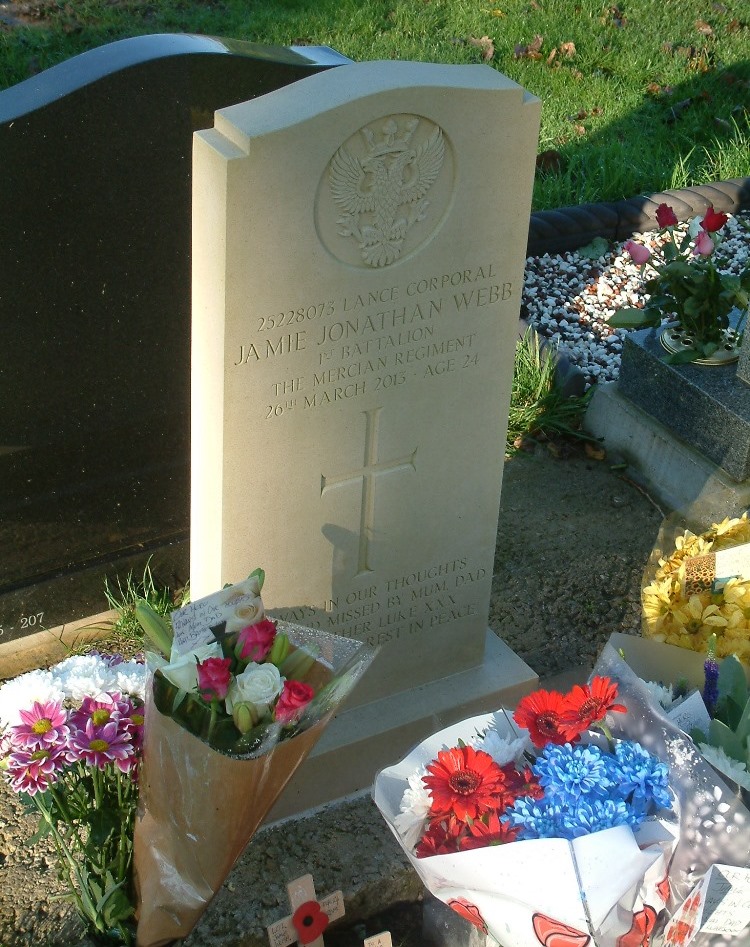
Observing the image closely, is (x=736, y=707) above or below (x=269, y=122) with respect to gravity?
below

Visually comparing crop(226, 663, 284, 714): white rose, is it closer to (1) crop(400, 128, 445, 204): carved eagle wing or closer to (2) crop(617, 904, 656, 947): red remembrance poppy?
(2) crop(617, 904, 656, 947): red remembrance poppy

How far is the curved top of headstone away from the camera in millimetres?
2748

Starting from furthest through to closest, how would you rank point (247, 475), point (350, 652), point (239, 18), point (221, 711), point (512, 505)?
point (239, 18) < point (512, 505) < point (247, 475) < point (350, 652) < point (221, 711)

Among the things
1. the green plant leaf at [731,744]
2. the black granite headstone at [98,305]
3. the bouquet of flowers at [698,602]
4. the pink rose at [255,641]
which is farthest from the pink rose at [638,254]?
the pink rose at [255,641]

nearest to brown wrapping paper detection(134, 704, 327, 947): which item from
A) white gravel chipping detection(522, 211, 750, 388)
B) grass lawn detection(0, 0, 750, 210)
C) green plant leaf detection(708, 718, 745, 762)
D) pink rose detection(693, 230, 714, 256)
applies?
green plant leaf detection(708, 718, 745, 762)

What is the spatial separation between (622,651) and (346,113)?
1.18 meters

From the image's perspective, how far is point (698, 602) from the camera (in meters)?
2.68

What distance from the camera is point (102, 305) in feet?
9.98

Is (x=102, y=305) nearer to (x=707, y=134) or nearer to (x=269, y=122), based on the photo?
(x=269, y=122)

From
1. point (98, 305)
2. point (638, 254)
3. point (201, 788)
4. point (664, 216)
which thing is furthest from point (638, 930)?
point (664, 216)

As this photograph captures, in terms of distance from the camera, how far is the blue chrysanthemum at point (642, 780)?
1.93 meters

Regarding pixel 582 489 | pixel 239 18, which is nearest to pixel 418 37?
pixel 239 18

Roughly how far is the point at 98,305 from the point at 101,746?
4.33 ft

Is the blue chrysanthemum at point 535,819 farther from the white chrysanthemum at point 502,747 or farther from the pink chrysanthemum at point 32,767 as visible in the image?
the pink chrysanthemum at point 32,767
